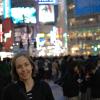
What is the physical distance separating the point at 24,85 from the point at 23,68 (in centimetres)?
16

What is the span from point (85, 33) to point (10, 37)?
33002 mm

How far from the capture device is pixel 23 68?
474cm

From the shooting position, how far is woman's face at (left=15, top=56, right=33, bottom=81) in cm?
473

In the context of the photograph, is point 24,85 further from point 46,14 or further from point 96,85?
point 46,14

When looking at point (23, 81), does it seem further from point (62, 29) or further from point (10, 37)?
point (62, 29)

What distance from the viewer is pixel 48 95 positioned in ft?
16.0

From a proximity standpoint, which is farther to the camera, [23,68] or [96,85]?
[96,85]

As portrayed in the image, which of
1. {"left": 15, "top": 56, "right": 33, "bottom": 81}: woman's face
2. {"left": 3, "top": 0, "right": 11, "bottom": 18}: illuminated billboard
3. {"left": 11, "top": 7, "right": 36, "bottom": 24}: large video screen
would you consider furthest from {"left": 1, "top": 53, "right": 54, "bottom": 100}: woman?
{"left": 3, "top": 0, "right": 11, "bottom": 18}: illuminated billboard

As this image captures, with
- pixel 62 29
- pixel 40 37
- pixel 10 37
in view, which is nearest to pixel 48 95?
pixel 10 37

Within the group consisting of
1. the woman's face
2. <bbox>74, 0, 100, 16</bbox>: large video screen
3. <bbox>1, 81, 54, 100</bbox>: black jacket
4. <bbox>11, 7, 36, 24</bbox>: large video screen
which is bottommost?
<bbox>1, 81, 54, 100</bbox>: black jacket

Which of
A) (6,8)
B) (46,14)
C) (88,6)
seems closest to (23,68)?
(46,14)

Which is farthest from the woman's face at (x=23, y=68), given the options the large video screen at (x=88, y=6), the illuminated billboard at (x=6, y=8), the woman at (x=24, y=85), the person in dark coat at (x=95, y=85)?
the large video screen at (x=88, y=6)

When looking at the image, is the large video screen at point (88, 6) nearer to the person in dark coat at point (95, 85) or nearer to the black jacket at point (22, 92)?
the person in dark coat at point (95, 85)

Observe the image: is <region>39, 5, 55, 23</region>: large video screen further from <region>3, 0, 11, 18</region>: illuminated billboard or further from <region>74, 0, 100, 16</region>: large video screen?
<region>74, 0, 100, 16</region>: large video screen
